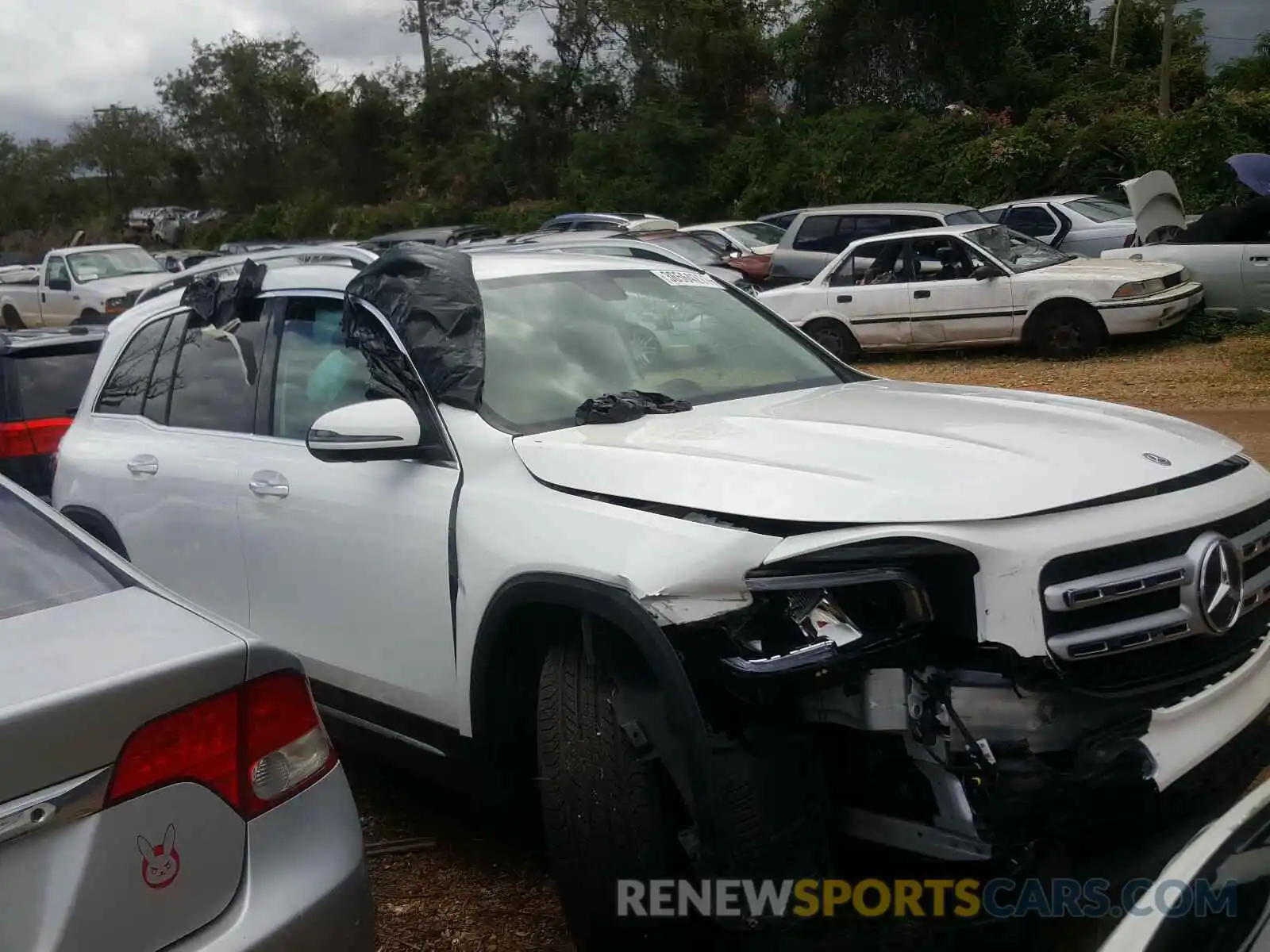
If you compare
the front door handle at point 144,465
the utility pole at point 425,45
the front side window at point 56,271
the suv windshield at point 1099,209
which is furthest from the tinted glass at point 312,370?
the utility pole at point 425,45

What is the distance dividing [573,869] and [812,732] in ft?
2.20

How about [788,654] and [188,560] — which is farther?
[188,560]

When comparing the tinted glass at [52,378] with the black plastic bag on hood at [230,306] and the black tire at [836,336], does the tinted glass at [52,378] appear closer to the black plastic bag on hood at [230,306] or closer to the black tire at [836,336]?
the black plastic bag on hood at [230,306]

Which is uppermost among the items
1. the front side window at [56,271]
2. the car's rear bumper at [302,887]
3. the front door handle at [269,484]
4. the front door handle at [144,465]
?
the front door handle at [269,484]

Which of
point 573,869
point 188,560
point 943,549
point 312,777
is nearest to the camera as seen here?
point 312,777

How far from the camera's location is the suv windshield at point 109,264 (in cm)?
1934

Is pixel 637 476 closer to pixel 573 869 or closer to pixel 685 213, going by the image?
pixel 573 869

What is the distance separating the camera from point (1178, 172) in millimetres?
20594

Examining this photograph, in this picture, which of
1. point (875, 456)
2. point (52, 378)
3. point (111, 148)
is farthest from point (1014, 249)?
point (111, 148)

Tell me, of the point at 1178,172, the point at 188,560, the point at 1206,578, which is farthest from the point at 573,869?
the point at 1178,172

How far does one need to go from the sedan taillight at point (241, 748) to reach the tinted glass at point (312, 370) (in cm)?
177

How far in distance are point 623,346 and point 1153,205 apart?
11429 mm

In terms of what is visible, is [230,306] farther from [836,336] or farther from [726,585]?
[836,336]

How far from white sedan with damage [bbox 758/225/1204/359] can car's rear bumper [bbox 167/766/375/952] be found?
36.0ft
